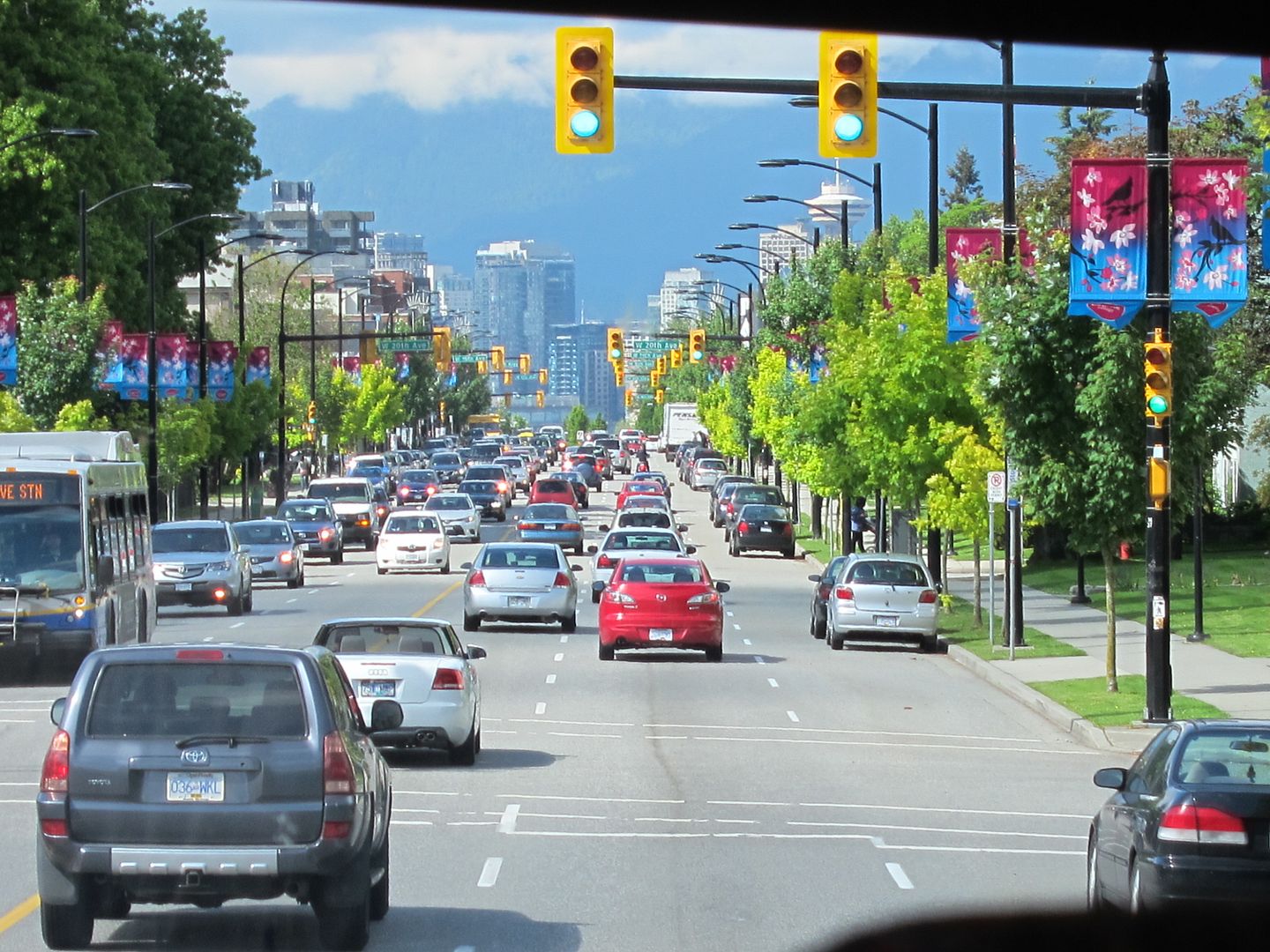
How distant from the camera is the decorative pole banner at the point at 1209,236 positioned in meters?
23.1

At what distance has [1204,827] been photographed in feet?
36.4

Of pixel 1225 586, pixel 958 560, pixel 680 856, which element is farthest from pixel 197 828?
pixel 958 560

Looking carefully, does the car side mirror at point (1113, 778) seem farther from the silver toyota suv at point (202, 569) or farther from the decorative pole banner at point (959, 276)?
the silver toyota suv at point (202, 569)

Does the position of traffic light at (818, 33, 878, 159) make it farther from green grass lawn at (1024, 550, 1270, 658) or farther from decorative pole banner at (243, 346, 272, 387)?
decorative pole banner at (243, 346, 272, 387)

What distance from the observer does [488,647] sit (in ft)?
114

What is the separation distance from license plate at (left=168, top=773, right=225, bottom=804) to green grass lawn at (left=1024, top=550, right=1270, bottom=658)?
23.5 meters

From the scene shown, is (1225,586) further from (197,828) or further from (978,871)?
(197,828)

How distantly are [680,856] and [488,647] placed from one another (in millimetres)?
19453

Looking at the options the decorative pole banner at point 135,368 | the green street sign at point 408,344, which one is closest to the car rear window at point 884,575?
the decorative pole banner at point 135,368

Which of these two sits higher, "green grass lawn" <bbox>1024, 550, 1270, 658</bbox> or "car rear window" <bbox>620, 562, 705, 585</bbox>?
→ "car rear window" <bbox>620, 562, 705, 585</bbox>

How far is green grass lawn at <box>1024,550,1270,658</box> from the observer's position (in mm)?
35875

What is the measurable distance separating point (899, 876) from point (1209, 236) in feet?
36.1

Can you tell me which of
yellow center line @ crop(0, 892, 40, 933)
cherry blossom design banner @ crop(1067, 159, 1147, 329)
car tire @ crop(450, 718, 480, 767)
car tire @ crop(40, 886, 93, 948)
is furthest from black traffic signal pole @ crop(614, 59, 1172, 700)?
car tire @ crop(40, 886, 93, 948)

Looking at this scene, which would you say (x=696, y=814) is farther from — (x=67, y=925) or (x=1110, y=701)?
(x=1110, y=701)
